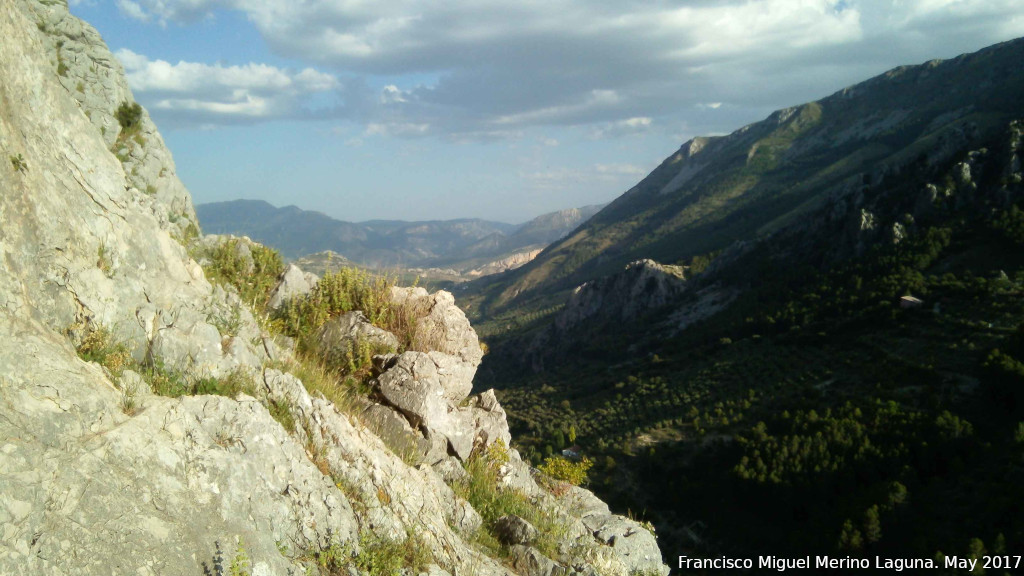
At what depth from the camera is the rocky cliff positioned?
355 cm

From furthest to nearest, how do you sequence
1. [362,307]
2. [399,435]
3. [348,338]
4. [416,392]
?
[362,307], [348,338], [416,392], [399,435]

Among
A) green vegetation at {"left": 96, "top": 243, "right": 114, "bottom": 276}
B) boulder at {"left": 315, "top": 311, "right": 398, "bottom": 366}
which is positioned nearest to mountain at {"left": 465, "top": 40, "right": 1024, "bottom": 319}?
boulder at {"left": 315, "top": 311, "right": 398, "bottom": 366}

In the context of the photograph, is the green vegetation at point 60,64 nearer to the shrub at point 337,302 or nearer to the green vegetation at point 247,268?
the green vegetation at point 247,268

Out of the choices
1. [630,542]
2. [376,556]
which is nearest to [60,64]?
[376,556]

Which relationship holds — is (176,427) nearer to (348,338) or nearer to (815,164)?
(348,338)

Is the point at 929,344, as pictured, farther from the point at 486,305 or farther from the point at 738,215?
the point at 486,305

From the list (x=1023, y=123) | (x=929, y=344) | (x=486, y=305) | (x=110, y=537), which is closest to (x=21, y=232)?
(x=110, y=537)

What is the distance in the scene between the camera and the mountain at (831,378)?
28.8 meters

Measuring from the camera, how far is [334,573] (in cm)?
457

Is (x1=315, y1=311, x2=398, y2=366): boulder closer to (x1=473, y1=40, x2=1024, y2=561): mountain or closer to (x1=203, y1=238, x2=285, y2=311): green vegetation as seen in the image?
(x1=203, y1=238, x2=285, y2=311): green vegetation

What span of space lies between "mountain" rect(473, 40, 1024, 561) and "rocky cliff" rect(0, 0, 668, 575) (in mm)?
5582

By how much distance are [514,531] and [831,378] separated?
44.9m

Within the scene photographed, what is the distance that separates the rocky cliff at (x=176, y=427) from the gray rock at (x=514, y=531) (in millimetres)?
31

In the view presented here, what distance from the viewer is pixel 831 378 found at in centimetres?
4259
